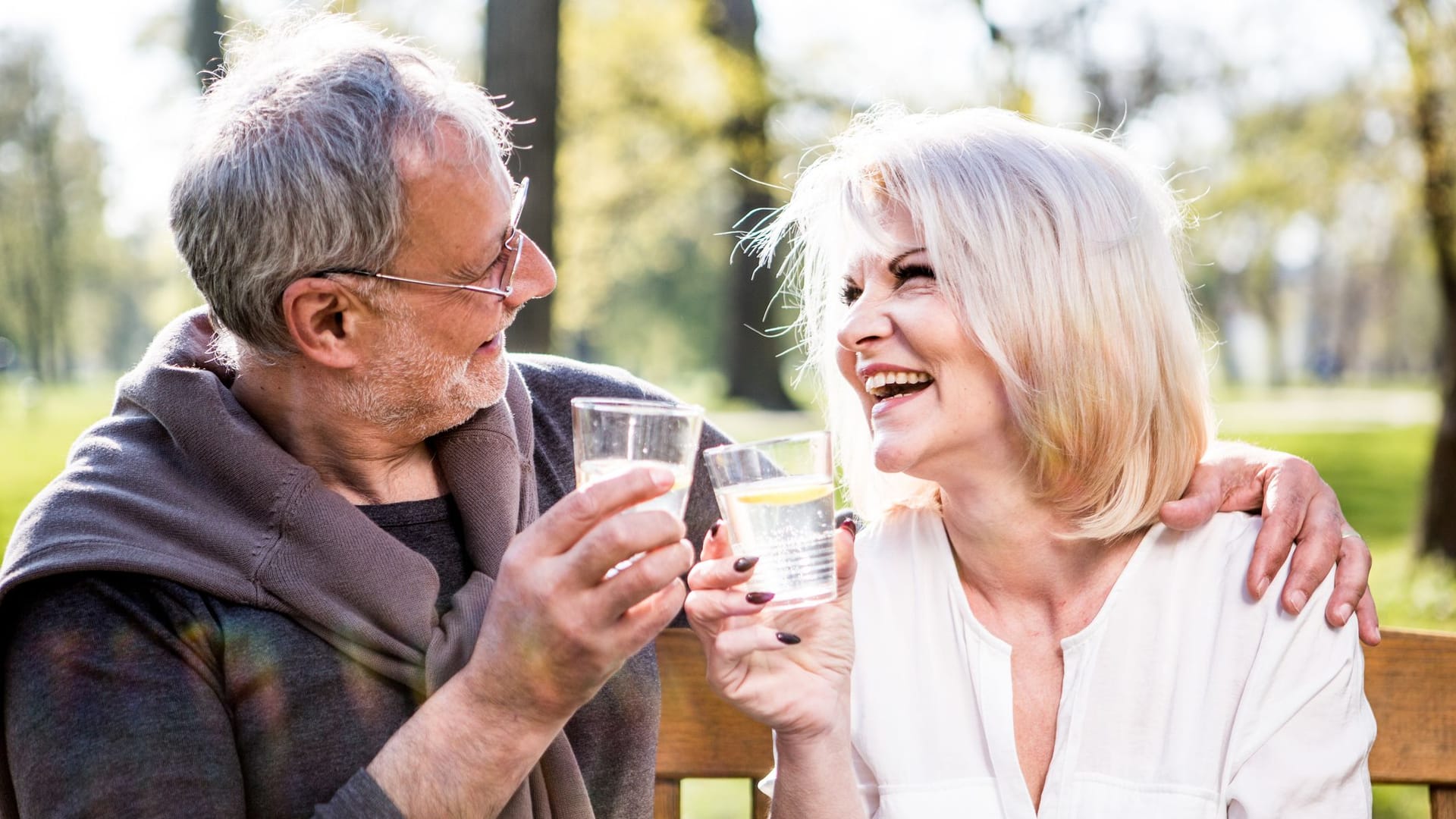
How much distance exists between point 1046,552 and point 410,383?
1.48 m

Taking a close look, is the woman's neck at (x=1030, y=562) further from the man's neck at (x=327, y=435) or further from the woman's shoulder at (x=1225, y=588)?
the man's neck at (x=327, y=435)

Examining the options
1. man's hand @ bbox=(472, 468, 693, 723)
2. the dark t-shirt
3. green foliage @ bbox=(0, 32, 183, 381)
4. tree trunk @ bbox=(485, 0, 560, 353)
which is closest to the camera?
man's hand @ bbox=(472, 468, 693, 723)

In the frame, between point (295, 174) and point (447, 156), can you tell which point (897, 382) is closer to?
point (447, 156)

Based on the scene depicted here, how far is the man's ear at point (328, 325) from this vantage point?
8.54 ft

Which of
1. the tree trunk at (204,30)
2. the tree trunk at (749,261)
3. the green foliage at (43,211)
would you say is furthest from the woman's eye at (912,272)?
the green foliage at (43,211)

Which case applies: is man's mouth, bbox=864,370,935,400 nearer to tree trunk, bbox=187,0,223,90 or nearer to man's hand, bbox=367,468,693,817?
man's hand, bbox=367,468,693,817

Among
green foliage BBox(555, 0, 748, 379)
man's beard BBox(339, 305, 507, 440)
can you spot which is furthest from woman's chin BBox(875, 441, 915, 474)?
green foliage BBox(555, 0, 748, 379)

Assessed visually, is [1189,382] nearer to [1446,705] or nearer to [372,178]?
[1446,705]

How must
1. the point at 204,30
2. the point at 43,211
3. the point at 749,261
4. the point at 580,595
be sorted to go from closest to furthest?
the point at 580,595
the point at 204,30
the point at 749,261
the point at 43,211

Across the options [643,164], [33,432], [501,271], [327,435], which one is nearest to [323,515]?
[327,435]

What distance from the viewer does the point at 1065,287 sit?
2.71 m

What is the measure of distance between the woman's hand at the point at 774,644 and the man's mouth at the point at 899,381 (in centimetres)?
40

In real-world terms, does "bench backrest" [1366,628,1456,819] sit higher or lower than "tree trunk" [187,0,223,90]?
lower

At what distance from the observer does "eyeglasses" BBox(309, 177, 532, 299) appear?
2604 mm
